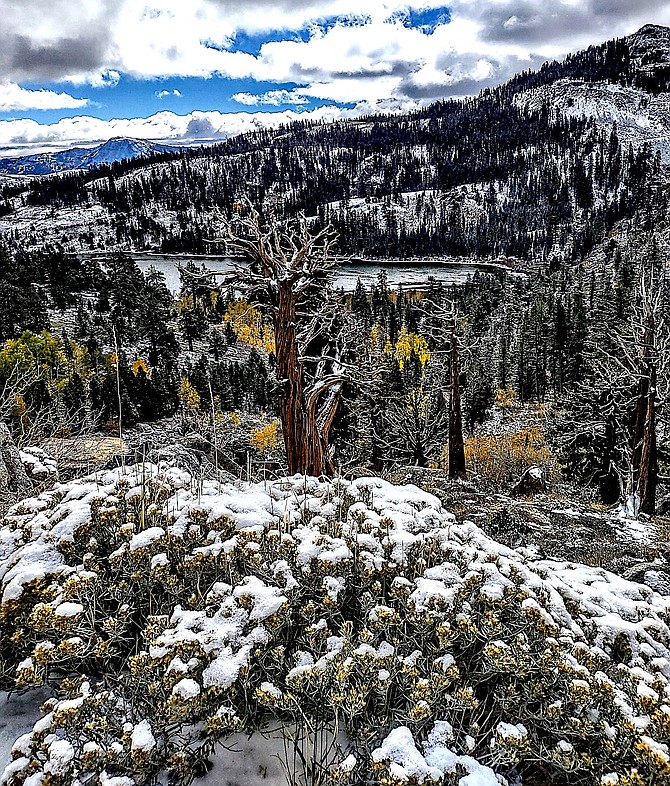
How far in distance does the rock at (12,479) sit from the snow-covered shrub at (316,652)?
1.88m

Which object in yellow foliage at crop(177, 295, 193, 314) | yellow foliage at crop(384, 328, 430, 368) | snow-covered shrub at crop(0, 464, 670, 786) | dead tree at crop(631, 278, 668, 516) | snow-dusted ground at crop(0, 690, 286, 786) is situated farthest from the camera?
yellow foliage at crop(177, 295, 193, 314)

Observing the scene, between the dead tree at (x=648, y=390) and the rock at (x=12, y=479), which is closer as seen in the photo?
the rock at (x=12, y=479)

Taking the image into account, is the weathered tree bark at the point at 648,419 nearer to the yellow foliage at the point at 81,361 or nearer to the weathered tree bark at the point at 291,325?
the weathered tree bark at the point at 291,325

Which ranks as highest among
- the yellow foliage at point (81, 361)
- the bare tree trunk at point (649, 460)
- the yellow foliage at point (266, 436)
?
the bare tree trunk at point (649, 460)

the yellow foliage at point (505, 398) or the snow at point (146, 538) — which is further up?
the snow at point (146, 538)

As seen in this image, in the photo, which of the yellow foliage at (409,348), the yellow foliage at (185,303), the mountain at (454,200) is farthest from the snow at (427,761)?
the mountain at (454,200)

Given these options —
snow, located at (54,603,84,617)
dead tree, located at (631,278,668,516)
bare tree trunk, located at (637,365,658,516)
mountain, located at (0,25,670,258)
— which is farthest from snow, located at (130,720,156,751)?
mountain, located at (0,25,670,258)


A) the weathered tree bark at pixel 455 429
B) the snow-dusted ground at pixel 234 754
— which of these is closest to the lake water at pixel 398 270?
the weathered tree bark at pixel 455 429

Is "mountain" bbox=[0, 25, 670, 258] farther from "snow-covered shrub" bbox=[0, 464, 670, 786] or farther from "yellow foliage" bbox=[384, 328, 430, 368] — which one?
"snow-covered shrub" bbox=[0, 464, 670, 786]

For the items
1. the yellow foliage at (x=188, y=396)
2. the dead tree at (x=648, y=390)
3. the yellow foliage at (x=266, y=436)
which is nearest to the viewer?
the dead tree at (x=648, y=390)

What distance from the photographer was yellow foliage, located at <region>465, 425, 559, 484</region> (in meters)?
36.9

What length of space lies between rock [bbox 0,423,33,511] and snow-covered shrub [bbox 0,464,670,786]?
188 cm

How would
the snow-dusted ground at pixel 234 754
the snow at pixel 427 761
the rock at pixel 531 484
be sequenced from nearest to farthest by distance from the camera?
the snow at pixel 427 761 < the snow-dusted ground at pixel 234 754 < the rock at pixel 531 484

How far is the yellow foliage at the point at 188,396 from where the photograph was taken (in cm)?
5230
